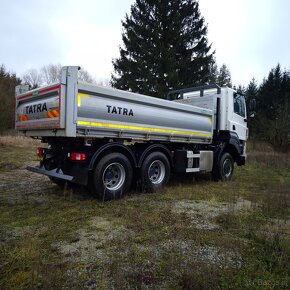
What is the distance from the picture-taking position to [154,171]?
739 cm

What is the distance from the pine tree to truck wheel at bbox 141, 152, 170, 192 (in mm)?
15064

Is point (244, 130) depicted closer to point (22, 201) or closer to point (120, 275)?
point (22, 201)

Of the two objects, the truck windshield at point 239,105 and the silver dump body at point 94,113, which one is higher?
the truck windshield at point 239,105

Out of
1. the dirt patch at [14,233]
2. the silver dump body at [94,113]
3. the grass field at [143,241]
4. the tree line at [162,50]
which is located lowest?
the dirt patch at [14,233]

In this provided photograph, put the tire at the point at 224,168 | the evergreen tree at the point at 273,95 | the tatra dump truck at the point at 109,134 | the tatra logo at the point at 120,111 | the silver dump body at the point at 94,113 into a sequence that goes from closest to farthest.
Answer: the silver dump body at the point at 94,113 → the tatra dump truck at the point at 109,134 → the tatra logo at the point at 120,111 → the tire at the point at 224,168 → the evergreen tree at the point at 273,95

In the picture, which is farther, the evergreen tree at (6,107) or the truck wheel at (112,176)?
the evergreen tree at (6,107)

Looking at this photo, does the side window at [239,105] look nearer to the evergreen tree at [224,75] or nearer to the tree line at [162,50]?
the tree line at [162,50]

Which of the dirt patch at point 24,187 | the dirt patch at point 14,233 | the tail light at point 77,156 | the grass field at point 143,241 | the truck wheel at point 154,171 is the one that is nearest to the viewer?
the grass field at point 143,241

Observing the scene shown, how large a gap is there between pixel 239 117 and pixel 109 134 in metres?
5.78

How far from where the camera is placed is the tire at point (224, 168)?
9171 millimetres

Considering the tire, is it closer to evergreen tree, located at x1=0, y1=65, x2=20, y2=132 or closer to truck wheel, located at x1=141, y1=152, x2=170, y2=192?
truck wheel, located at x1=141, y1=152, x2=170, y2=192

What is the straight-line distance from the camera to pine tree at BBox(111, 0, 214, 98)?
73.7ft

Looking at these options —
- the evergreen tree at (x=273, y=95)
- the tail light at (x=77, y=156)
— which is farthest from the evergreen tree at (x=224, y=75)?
the tail light at (x=77, y=156)

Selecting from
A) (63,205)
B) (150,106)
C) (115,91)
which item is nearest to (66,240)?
(63,205)
